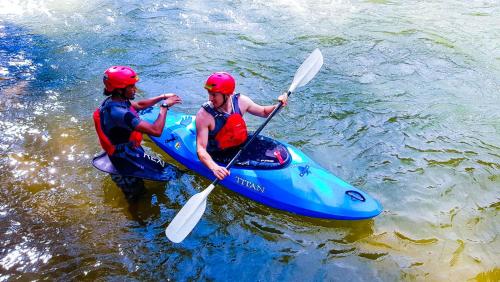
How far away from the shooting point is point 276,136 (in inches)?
212

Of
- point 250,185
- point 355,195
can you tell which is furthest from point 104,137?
point 355,195

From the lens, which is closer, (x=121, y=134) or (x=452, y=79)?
(x=121, y=134)

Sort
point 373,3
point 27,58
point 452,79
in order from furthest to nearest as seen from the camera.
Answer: point 373,3 < point 27,58 < point 452,79

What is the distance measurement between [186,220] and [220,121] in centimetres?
100

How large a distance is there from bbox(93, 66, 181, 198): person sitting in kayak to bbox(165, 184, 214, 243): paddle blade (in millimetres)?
487

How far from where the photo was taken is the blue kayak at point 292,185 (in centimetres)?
381

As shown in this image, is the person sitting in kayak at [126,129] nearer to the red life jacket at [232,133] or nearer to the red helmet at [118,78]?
the red helmet at [118,78]

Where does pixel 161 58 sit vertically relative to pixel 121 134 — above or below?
below

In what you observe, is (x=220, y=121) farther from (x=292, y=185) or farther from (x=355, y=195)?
(x=355, y=195)

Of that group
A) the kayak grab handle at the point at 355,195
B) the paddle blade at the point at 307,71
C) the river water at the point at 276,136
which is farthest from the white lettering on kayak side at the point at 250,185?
the paddle blade at the point at 307,71

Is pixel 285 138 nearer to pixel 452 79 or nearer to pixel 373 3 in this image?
pixel 452 79

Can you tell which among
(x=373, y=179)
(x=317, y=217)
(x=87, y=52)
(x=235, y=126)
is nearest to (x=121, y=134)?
(x=235, y=126)

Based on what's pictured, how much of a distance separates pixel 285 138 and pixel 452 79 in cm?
333

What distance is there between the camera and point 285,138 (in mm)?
5352
